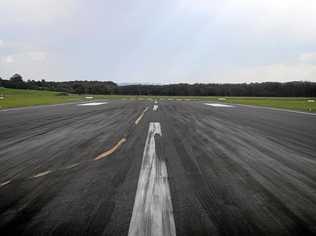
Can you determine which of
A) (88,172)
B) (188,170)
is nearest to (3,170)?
(88,172)

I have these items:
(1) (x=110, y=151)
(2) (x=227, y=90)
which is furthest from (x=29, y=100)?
(2) (x=227, y=90)

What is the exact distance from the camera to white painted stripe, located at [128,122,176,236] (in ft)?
7.95

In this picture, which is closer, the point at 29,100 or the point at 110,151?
the point at 110,151

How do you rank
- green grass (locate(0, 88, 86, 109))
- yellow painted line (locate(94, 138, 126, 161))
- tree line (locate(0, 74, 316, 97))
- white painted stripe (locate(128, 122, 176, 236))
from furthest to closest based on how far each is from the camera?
tree line (locate(0, 74, 316, 97)) < green grass (locate(0, 88, 86, 109)) < yellow painted line (locate(94, 138, 126, 161)) < white painted stripe (locate(128, 122, 176, 236))

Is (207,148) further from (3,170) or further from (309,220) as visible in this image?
(3,170)

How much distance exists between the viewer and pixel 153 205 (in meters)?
2.92

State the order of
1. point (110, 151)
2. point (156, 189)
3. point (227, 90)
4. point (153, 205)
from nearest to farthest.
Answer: point (153, 205), point (156, 189), point (110, 151), point (227, 90)

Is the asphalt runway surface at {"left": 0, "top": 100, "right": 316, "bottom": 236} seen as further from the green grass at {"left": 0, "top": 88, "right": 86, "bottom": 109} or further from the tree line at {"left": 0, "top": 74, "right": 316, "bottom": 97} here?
the tree line at {"left": 0, "top": 74, "right": 316, "bottom": 97}

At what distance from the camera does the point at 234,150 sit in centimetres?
577

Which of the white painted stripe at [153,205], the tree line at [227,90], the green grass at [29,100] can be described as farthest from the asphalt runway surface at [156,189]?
the tree line at [227,90]

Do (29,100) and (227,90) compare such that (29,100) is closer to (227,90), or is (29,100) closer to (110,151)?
(110,151)

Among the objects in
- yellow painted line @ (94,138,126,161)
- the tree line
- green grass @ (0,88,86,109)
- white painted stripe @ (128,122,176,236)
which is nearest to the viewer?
white painted stripe @ (128,122,176,236)

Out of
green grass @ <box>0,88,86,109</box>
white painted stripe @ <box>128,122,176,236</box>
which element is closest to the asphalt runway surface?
white painted stripe @ <box>128,122,176,236</box>

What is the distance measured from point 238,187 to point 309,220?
992 millimetres
